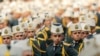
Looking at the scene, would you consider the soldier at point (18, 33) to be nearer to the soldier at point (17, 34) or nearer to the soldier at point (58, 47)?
the soldier at point (17, 34)

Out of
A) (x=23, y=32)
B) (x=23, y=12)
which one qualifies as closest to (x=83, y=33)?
(x=23, y=32)

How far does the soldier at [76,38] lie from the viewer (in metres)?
14.6

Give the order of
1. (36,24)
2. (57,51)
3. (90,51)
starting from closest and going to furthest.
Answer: (90,51)
(57,51)
(36,24)

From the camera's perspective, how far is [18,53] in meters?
14.1

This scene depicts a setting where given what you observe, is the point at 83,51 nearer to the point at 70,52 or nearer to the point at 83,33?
the point at 70,52

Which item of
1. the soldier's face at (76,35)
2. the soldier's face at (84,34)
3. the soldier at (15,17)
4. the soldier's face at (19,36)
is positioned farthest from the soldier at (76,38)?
the soldier at (15,17)

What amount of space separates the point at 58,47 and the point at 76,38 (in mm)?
515

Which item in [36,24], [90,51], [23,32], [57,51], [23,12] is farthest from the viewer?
[23,12]

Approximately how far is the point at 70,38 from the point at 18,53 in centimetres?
165

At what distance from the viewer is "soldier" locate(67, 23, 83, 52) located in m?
14.6

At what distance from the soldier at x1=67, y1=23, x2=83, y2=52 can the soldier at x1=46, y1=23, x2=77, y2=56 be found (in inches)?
7.7

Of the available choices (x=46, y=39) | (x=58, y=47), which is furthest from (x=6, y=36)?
(x=58, y=47)

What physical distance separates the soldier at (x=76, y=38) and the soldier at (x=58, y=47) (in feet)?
0.64

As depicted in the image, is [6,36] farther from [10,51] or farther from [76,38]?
[76,38]
